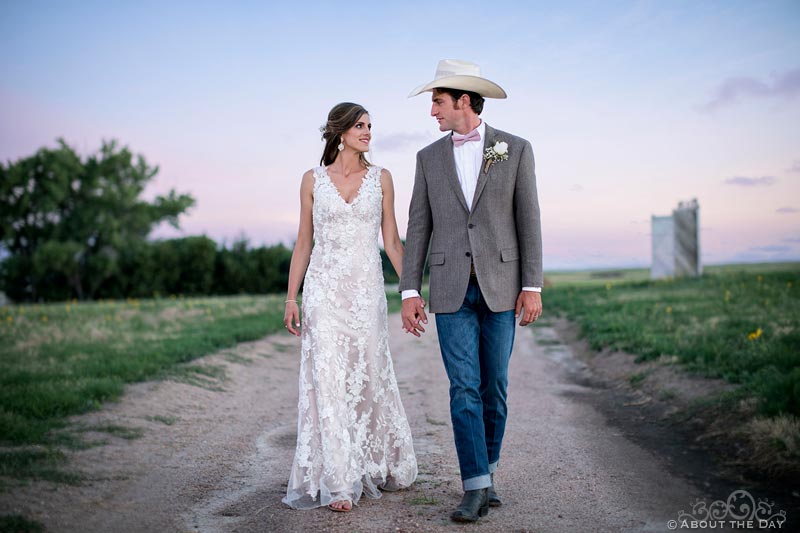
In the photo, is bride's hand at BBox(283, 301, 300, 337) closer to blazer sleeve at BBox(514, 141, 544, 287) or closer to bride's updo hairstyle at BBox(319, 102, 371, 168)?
bride's updo hairstyle at BBox(319, 102, 371, 168)

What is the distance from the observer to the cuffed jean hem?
403 cm

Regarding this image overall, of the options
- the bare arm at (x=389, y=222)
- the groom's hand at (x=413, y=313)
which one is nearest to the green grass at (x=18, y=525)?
the groom's hand at (x=413, y=313)

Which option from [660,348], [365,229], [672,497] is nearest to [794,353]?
[660,348]

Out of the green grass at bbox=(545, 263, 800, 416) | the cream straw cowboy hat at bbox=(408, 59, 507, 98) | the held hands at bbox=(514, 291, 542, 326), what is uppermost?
the cream straw cowboy hat at bbox=(408, 59, 507, 98)

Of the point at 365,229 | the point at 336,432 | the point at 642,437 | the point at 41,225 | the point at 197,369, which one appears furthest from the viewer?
the point at 41,225

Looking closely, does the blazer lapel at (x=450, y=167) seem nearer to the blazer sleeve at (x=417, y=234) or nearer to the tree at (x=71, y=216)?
the blazer sleeve at (x=417, y=234)

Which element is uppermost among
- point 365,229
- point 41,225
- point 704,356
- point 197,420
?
point 41,225

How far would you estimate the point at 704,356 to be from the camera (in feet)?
27.5

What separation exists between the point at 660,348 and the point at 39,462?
7.78 metres

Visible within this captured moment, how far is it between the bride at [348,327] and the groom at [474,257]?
0.55m

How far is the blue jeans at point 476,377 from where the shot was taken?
4.07 m

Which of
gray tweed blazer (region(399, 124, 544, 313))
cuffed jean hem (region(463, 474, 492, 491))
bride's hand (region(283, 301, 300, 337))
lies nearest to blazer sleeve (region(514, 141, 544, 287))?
Result: gray tweed blazer (region(399, 124, 544, 313))

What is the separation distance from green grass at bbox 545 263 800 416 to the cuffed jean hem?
313 cm

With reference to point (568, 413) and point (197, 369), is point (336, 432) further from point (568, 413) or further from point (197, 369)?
point (197, 369)
